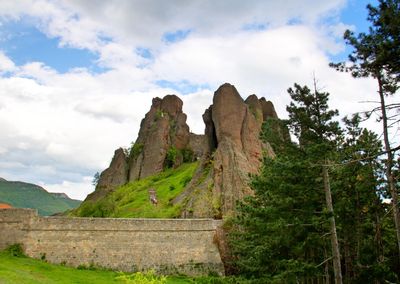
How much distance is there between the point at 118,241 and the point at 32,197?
4558 inches

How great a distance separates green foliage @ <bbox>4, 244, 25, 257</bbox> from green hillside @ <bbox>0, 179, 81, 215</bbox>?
97728mm

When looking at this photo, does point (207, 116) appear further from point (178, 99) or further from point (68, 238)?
point (178, 99)

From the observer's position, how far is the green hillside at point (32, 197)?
433ft

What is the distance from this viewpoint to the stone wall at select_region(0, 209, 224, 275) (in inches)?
1364

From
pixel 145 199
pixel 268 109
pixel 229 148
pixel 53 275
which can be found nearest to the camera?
pixel 53 275

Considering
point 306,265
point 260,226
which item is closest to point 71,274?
point 260,226

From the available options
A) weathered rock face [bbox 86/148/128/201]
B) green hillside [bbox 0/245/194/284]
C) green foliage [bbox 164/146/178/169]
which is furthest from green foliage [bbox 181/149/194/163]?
green hillside [bbox 0/245/194/284]

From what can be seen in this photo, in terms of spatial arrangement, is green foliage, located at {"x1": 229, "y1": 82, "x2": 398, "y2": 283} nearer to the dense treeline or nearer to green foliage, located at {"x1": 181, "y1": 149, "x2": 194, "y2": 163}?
the dense treeline

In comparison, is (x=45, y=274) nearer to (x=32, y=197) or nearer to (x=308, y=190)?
(x=308, y=190)

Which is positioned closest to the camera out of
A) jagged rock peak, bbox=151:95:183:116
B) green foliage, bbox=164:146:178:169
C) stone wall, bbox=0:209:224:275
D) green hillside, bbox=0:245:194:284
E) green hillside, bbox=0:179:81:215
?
green hillside, bbox=0:245:194:284

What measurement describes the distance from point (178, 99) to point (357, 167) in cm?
6492

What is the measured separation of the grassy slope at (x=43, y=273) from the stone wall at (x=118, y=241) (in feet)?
4.83

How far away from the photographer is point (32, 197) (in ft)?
465

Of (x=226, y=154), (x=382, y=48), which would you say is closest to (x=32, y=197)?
(x=226, y=154)
